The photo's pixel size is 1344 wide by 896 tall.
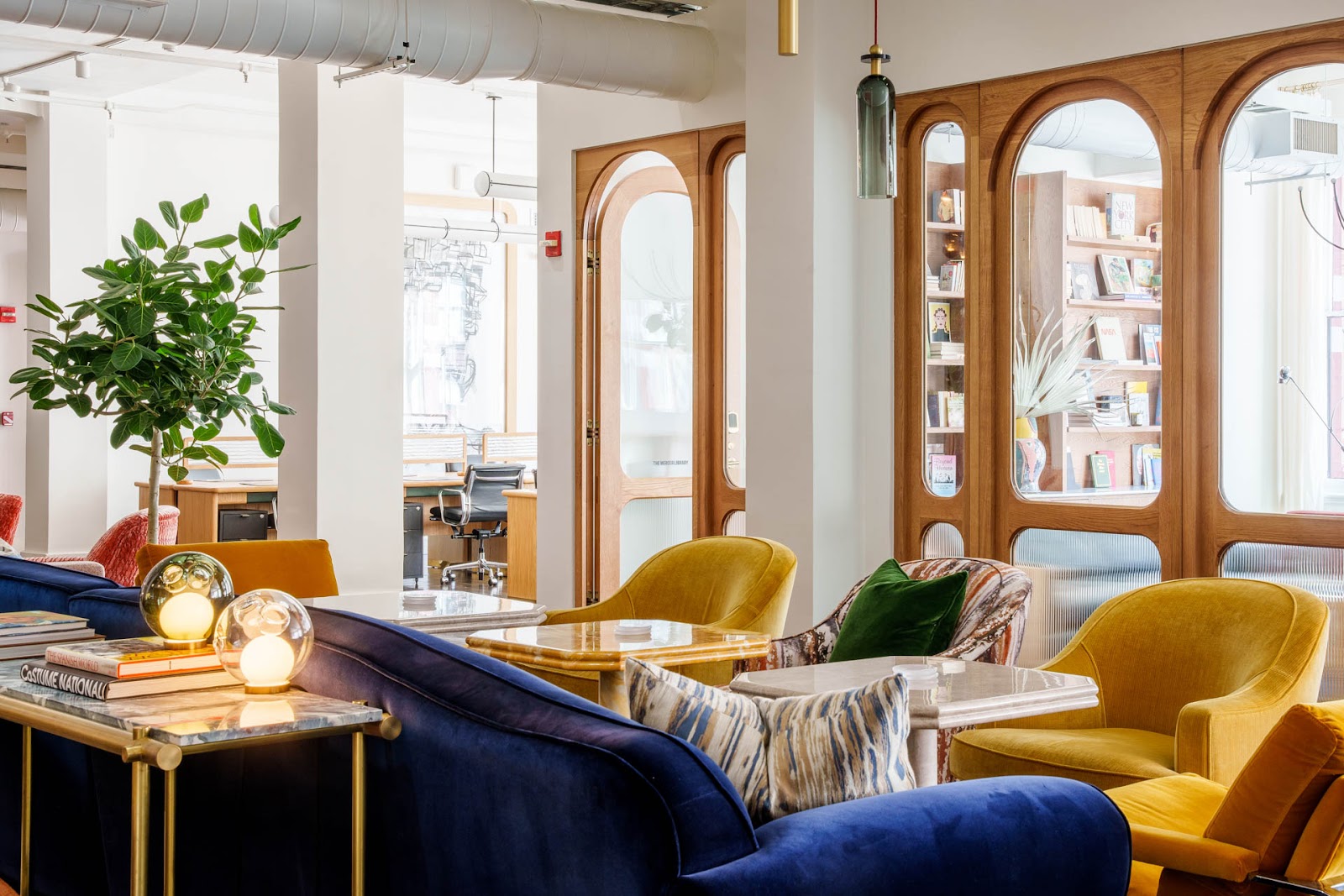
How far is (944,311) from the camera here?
21.0ft

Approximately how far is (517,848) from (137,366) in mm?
4474

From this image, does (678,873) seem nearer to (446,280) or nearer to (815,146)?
(815,146)

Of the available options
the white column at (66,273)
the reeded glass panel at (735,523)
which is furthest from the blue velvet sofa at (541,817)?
the white column at (66,273)

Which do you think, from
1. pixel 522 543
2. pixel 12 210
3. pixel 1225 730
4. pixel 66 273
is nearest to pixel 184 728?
pixel 1225 730

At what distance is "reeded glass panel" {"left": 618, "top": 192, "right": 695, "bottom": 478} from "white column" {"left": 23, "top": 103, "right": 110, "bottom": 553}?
16.4ft

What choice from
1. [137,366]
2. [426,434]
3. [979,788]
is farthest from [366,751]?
[426,434]

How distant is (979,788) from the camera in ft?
7.81

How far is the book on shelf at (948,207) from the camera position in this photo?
6.37 m

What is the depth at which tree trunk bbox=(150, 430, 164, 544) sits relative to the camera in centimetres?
634

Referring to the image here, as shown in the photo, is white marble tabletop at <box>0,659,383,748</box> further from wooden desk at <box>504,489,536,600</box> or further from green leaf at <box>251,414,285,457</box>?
wooden desk at <box>504,489,536,600</box>

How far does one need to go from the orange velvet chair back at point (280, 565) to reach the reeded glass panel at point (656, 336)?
2234 mm

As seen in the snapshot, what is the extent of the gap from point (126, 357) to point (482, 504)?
640 cm

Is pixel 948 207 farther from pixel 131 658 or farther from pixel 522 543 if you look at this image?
pixel 522 543

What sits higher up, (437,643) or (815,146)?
(815,146)
